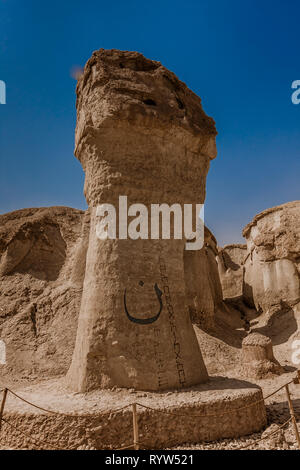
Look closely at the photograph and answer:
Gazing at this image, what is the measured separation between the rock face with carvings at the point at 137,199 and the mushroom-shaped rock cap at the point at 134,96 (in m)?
0.02

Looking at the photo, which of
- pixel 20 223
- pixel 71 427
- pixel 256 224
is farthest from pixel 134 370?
pixel 256 224

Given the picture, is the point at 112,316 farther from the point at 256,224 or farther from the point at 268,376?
the point at 256,224

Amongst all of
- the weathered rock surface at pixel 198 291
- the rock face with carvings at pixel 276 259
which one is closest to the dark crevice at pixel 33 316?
the weathered rock surface at pixel 198 291

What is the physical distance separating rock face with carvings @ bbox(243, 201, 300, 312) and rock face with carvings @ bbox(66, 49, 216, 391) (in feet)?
28.0

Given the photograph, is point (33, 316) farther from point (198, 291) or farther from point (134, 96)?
point (134, 96)

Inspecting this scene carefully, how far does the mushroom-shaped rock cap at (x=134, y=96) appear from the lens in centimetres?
627

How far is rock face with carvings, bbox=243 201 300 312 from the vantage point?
45.8ft

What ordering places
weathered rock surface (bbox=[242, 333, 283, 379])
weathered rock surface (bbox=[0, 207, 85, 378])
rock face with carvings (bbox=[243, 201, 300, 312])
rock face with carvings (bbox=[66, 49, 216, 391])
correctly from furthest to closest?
rock face with carvings (bbox=[243, 201, 300, 312]) < weathered rock surface (bbox=[242, 333, 283, 379]) < weathered rock surface (bbox=[0, 207, 85, 378]) < rock face with carvings (bbox=[66, 49, 216, 391])

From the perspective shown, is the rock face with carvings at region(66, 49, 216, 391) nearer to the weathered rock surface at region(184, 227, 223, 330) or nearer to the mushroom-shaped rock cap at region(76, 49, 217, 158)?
the mushroom-shaped rock cap at region(76, 49, 217, 158)

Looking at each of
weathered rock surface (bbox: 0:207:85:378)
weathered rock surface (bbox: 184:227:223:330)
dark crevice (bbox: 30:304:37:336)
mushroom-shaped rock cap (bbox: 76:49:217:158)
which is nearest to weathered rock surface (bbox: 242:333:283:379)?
weathered rock surface (bbox: 184:227:223:330)

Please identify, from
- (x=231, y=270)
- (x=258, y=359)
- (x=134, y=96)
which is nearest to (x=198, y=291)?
(x=258, y=359)

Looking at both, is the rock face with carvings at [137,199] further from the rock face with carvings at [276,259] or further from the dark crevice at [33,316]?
the rock face with carvings at [276,259]

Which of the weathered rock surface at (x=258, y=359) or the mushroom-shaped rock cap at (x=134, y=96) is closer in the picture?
the mushroom-shaped rock cap at (x=134, y=96)

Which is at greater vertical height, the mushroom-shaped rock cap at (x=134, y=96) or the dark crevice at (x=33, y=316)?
the mushroom-shaped rock cap at (x=134, y=96)
